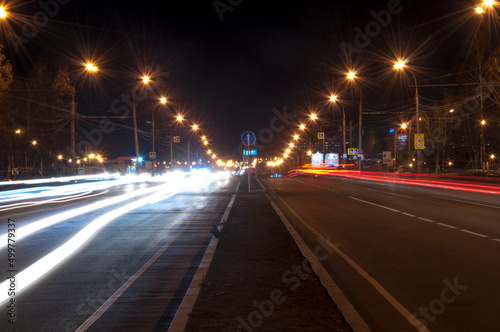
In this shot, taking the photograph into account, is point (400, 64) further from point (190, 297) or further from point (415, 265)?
point (190, 297)

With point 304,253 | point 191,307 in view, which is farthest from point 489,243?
point 191,307

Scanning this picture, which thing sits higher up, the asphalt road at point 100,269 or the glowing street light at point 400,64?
the glowing street light at point 400,64

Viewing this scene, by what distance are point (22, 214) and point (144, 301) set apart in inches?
474

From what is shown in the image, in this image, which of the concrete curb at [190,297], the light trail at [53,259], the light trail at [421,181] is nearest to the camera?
the concrete curb at [190,297]

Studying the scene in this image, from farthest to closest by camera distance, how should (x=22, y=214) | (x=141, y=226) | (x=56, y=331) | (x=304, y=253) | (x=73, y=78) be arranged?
(x=73, y=78)
(x=22, y=214)
(x=141, y=226)
(x=304, y=253)
(x=56, y=331)

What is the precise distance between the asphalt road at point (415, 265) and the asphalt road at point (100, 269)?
8.62 ft

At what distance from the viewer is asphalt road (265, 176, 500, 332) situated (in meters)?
5.07

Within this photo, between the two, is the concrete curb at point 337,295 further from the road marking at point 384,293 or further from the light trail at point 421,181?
the light trail at point 421,181

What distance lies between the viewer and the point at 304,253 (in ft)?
26.7

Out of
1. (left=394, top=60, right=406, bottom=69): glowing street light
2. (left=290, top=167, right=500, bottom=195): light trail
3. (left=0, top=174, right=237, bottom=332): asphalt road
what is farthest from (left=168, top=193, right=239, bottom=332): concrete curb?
(left=394, top=60, right=406, bottom=69): glowing street light

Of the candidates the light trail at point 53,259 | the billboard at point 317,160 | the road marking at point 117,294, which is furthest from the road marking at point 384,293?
the billboard at point 317,160

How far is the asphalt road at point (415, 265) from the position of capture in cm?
507

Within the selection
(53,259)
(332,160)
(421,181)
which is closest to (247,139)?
(53,259)

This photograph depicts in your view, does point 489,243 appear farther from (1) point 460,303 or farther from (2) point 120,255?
(2) point 120,255
